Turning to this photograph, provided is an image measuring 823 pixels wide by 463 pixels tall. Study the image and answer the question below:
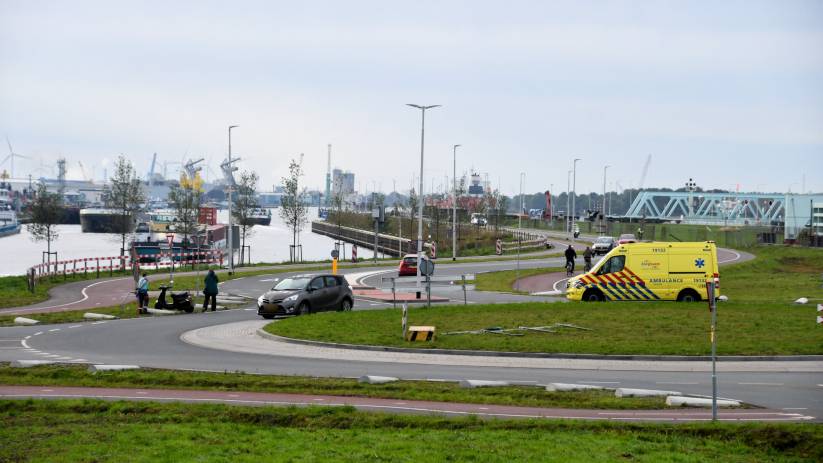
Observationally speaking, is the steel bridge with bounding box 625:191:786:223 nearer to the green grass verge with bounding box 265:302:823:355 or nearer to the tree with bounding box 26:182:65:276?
A: the tree with bounding box 26:182:65:276

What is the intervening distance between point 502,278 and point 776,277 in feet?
48.2

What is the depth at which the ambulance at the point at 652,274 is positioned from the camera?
25391 mm

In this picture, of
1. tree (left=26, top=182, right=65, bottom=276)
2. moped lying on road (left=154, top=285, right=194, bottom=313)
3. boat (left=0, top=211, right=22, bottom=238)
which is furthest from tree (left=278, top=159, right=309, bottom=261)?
boat (left=0, top=211, right=22, bottom=238)

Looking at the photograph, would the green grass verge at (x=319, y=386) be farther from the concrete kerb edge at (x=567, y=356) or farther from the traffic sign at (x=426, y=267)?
the traffic sign at (x=426, y=267)

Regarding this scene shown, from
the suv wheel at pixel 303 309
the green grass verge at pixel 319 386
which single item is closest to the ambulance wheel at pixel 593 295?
the suv wheel at pixel 303 309

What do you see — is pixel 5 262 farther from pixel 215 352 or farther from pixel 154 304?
pixel 215 352

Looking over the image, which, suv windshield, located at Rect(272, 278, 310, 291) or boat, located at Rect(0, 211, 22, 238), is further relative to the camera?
boat, located at Rect(0, 211, 22, 238)

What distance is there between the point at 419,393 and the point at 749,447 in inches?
221

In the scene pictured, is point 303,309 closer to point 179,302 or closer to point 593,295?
point 179,302

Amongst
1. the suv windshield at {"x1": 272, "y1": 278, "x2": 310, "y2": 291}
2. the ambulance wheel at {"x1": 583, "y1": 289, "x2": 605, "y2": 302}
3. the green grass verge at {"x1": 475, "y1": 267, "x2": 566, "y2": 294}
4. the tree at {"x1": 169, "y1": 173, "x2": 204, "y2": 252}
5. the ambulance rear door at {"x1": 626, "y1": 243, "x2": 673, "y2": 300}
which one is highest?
the tree at {"x1": 169, "y1": 173, "x2": 204, "y2": 252}

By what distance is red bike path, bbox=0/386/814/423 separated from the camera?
11.0m

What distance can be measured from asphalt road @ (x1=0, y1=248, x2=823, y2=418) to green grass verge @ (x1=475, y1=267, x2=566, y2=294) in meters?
16.2

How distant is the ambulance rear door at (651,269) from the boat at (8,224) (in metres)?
118

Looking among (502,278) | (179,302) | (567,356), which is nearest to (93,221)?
(502,278)
